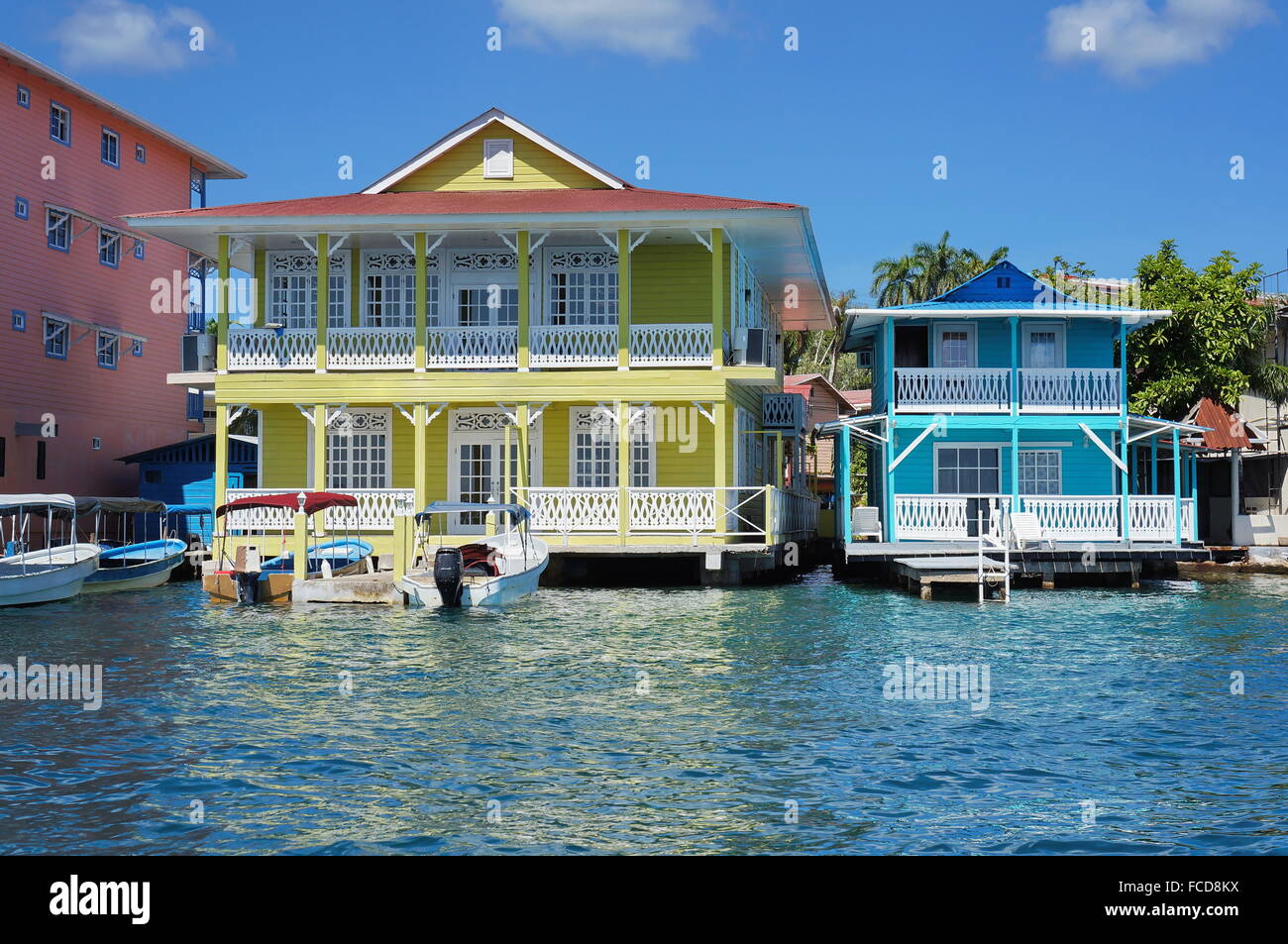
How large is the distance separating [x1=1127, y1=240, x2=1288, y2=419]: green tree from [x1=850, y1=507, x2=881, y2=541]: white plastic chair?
1263cm

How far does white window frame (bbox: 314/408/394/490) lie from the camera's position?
29750mm

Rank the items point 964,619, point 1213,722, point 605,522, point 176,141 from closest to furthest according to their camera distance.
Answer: point 1213,722 < point 964,619 < point 605,522 < point 176,141

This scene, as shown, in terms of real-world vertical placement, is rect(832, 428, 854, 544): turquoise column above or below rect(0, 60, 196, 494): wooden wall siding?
below

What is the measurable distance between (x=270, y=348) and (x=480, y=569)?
29.4ft

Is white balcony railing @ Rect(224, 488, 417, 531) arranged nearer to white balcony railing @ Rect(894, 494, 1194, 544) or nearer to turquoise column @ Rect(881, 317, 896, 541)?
turquoise column @ Rect(881, 317, 896, 541)

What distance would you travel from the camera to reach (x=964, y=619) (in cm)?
2097

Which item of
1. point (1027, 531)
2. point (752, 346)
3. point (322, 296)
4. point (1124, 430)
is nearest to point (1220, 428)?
point (1124, 430)

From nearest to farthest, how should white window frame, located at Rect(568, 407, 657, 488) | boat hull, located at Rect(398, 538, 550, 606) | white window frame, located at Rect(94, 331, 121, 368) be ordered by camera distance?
1. boat hull, located at Rect(398, 538, 550, 606)
2. white window frame, located at Rect(568, 407, 657, 488)
3. white window frame, located at Rect(94, 331, 121, 368)

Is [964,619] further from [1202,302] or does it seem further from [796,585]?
[1202,302]

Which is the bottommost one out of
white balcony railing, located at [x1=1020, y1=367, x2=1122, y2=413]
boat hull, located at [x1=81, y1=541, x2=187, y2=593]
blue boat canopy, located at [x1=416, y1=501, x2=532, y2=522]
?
boat hull, located at [x1=81, y1=541, x2=187, y2=593]

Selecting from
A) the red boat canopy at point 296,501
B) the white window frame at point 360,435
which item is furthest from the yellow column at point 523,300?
the red boat canopy at point 296,501

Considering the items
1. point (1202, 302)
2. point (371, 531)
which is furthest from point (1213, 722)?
point (1202, 302)

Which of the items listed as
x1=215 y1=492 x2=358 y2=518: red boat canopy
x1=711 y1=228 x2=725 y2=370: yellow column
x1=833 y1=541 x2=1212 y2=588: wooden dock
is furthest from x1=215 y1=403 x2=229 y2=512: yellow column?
x1=833 y1=541 x2=1212 y2=588: wooden dock
